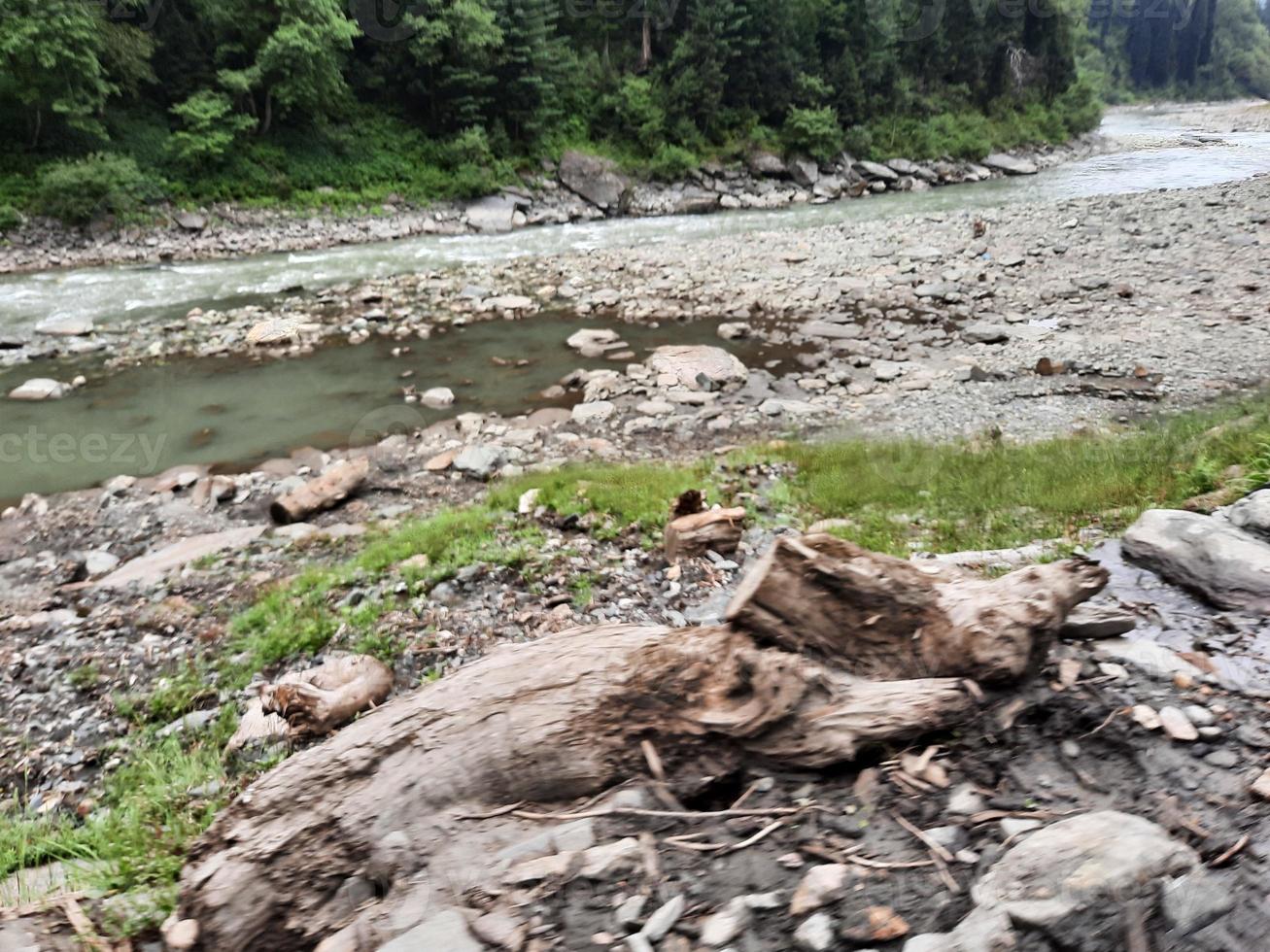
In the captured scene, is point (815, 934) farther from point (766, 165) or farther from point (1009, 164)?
→ point (1009, 164)

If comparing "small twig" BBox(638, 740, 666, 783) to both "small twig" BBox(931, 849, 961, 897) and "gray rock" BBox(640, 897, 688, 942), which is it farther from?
"small twig" BBox(931, 849, 961, 897)

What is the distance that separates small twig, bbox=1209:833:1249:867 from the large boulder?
101ft

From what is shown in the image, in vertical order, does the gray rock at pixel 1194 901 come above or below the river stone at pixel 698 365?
above

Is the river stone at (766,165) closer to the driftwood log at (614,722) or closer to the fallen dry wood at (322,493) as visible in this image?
the fallen dry wood at (322,493)

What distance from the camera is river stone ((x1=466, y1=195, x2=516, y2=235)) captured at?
2719 centimetres

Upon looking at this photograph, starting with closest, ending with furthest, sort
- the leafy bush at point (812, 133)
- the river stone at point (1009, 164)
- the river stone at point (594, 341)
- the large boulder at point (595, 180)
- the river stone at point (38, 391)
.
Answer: the river stone at point (38, 391) → the river stone at point (594, 341) → the large boulder at point (595, 180) → the leafy bush at point (812, 133) → the river stone at point (1009, 164)

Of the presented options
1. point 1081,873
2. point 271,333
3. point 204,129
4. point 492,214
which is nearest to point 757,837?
point 1081,873

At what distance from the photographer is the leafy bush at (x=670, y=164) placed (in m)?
33.6

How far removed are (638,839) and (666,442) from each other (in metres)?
7.11

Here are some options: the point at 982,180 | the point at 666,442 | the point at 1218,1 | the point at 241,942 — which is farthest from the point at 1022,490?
the point at 1218,1

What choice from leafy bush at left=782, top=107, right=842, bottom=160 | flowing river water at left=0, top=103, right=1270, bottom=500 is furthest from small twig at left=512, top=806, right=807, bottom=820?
leafy bush at left=782, top=107, right=842, bottom=160

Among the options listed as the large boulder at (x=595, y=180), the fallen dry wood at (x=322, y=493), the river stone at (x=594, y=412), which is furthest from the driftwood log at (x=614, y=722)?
the large boulder at (x=595, y=180)

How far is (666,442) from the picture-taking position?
9102 mm

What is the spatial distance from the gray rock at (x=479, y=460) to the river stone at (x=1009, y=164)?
37769mm
